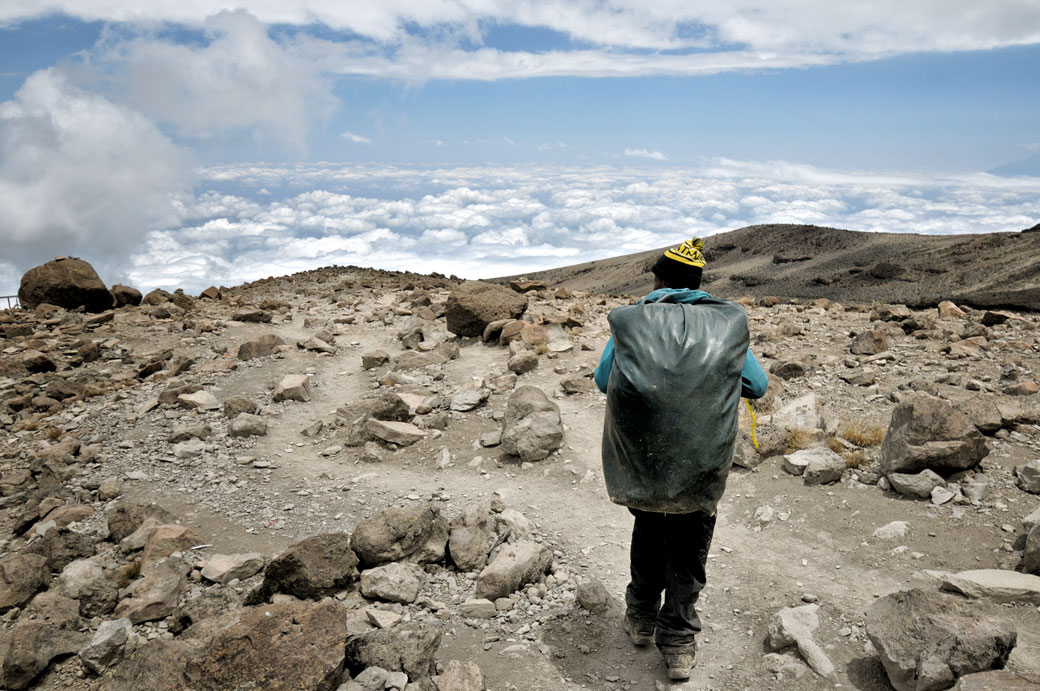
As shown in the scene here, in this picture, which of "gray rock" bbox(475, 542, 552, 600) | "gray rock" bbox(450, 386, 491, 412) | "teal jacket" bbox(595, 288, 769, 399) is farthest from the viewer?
"gray rock" bbox(450, 386, 491, 412)

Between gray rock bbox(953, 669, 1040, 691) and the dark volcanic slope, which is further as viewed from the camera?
the dark volcanic slope

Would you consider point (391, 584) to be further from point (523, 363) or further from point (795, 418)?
point (523, 363)

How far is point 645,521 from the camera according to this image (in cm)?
381

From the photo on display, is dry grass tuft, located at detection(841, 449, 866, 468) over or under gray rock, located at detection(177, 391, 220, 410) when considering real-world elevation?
over

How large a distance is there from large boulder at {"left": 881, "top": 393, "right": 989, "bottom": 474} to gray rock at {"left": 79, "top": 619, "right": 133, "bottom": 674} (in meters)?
6.35

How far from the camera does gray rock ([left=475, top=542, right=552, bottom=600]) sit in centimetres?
493

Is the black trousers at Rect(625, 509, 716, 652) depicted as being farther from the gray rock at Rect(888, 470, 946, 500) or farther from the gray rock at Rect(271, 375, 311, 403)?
the gray rock at Rect(271, 375, 311, 403)

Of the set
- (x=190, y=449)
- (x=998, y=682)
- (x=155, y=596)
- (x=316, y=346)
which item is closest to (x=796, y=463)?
(x=998, y=682)

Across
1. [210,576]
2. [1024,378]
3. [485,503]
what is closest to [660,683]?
[485,503]

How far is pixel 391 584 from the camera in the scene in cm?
496

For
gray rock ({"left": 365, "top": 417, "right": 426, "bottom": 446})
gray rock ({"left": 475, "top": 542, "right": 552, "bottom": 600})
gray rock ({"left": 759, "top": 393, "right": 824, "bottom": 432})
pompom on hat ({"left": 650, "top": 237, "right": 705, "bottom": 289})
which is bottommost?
gray rock ({"left": 365, "top": 417, "right": 426, "bottom": 446})

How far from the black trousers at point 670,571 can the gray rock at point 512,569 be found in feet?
3.59

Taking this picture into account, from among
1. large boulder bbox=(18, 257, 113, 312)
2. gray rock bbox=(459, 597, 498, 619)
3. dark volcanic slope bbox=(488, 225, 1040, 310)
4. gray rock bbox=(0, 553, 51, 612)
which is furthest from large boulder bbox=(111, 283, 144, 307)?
dark volcanic slope bbox=(488, 225, 1040, 310)

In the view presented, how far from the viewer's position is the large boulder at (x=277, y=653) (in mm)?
3676
